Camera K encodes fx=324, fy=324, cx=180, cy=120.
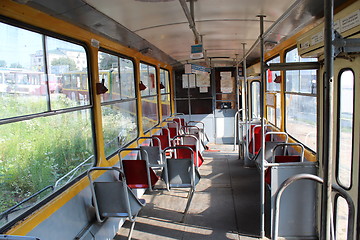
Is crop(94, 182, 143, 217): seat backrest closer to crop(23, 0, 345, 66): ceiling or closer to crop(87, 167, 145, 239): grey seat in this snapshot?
crop(87, 167, 145, 239): grey seat

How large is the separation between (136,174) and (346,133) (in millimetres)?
2450

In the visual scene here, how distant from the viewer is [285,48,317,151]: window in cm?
409

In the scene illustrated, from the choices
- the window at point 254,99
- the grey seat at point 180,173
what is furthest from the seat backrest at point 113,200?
the window at point 254,99

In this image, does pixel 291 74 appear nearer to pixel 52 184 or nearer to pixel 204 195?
pixel 204 195

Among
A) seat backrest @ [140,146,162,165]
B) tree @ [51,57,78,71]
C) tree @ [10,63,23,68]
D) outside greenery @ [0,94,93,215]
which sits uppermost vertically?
tree @ [51,57,78,71]

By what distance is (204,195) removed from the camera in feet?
17.0

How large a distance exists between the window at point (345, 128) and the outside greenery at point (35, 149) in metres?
2.59

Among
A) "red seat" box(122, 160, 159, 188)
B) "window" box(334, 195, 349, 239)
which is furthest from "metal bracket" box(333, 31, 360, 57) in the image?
"red seat" box(122, 160, 159, 188)

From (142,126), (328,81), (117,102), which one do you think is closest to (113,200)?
(117,102)

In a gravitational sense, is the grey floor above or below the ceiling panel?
below

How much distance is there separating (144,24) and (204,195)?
283 centimetres

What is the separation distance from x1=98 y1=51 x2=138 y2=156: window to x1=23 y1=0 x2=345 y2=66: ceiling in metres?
0.38

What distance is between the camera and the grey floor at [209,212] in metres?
3.88

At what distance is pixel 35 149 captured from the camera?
2.63 metres
